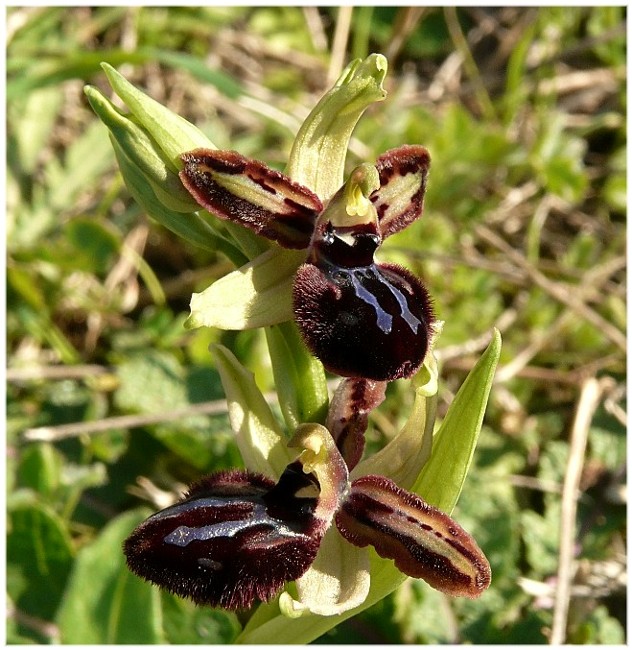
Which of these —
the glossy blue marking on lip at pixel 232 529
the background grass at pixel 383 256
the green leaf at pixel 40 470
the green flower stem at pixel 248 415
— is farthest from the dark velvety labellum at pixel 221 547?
the green leaf at pixel 40 470

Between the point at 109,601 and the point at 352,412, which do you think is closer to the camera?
the point at 352,412

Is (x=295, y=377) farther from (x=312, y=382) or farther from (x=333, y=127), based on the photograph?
(x=333, y=127)

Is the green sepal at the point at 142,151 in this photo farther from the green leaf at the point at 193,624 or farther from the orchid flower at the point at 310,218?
the green leaf at the point at 193,624

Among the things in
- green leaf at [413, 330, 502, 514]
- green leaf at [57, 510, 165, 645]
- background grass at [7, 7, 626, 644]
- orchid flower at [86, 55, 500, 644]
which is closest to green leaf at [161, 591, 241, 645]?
background grass at [7, 7, 626, 644]

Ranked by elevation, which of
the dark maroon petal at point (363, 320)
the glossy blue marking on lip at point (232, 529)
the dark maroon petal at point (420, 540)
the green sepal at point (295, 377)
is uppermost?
the dark maroon petal at point (363, 320)

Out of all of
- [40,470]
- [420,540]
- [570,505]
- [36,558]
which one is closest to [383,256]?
[570,505]

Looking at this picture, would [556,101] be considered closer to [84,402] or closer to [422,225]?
[422,225]

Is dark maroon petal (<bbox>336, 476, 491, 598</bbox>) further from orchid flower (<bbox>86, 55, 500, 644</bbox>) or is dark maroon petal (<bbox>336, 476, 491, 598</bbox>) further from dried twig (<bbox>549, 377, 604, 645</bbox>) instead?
dried twig (<bbox>549, 377, 604, 645</bbox>)
